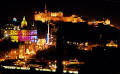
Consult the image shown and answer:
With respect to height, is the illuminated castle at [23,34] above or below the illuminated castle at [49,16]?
below

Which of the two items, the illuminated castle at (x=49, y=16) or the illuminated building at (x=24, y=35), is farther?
the illuminated castle at (x=49, y=16)

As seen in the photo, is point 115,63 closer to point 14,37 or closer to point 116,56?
point 116,56

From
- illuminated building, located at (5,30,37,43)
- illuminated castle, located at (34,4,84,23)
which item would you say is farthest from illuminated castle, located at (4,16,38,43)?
illuminated castle, located at (34,4,84,23)

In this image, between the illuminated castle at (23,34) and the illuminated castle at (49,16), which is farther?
the illuminated castle at (49,16)

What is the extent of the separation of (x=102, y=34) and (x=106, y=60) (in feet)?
16.0

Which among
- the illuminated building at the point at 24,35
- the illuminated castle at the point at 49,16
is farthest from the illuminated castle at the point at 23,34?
the illuminated castle at the point at 49,16

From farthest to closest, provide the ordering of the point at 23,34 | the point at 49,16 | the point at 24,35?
the point at 49,16
the point at 23,34
the point at 24,35

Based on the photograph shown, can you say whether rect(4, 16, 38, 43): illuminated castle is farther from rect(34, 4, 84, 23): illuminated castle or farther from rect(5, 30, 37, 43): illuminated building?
rect(34, 4, 84, 23): illuminated castle

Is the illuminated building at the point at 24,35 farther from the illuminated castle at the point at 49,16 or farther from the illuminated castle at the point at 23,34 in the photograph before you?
the illuminated castle at the point at 49,16

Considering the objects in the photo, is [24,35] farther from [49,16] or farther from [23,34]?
[49,16]

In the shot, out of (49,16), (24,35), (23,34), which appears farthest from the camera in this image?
(49,16)

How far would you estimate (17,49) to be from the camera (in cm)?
775

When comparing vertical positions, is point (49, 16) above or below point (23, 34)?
above

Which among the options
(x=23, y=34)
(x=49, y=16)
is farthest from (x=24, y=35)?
(x=49, y=16)
